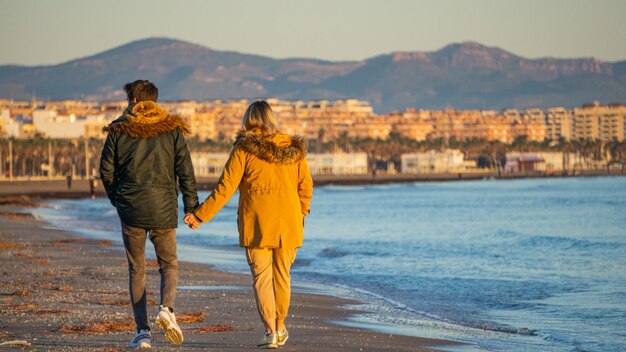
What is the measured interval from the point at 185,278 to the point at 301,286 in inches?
67.6

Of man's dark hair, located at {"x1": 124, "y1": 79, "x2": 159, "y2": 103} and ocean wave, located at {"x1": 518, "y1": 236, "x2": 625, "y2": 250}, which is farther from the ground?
man's dark hair, located at {"x1": 124, "y1": 79, "x2": 159, "y2": 103}

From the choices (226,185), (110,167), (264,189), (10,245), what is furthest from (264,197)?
(10,245)

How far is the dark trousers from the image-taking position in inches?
318

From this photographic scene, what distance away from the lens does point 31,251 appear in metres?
20.4

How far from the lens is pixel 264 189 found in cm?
819

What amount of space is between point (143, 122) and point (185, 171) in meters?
0.43

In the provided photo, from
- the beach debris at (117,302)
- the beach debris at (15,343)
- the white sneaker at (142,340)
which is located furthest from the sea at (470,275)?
the beach debris at (15,343)

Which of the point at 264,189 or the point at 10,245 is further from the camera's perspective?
the point at 10,245

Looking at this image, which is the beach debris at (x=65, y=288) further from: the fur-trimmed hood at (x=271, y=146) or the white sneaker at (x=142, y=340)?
the fur-trimmed hood at (x=271, y=146)

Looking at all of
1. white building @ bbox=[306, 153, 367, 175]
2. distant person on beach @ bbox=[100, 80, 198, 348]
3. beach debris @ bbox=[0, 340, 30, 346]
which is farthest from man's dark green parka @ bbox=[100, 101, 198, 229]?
white building @ bbox=[306, 153, 367, 175]

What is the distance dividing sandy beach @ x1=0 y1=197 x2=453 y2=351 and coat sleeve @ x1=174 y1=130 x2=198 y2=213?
101 centimetres

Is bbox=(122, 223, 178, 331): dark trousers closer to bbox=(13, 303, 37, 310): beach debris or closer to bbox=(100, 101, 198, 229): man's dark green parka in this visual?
bbox=(100, 101, 198, 229): man's dark green parka

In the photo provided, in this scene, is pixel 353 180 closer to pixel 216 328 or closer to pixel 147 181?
pixel 216 328

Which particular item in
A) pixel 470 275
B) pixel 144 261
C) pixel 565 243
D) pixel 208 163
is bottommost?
pixel 208 163
